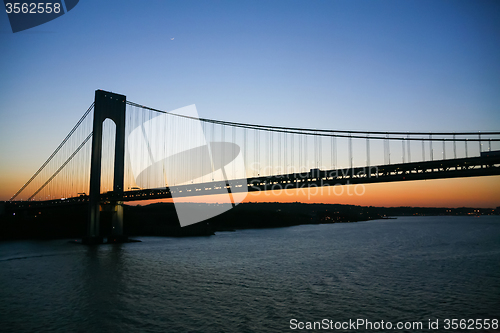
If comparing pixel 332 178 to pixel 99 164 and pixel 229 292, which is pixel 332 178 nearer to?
pixel 229 292

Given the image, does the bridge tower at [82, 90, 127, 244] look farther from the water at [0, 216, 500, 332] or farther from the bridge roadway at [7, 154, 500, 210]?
the water at [0, 216, 500, 332]

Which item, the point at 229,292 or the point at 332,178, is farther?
the point at 332,178

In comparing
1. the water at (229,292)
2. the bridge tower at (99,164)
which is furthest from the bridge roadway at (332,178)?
the water at (229,292)

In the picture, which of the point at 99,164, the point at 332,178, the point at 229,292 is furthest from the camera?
the point at 99,164

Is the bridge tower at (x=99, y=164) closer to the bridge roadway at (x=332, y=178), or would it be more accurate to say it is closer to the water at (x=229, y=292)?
the bridge roadway at (x=332, y=178)

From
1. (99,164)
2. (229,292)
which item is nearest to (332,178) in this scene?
(229,292)

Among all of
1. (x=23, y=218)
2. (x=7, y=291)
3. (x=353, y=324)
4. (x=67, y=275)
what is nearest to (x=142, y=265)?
(x=67, y=275)
